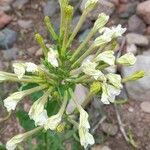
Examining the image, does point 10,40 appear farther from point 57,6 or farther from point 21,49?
point 57,6

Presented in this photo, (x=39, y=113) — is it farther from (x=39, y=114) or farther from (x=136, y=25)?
(x=136, y=25)

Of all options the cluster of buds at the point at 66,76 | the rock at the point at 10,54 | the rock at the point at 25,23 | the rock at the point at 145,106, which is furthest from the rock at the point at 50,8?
the cluster of buds at the point at 66,76

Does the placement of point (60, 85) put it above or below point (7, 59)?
above

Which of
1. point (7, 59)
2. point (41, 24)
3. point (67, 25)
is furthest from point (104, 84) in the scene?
point (41, 24)

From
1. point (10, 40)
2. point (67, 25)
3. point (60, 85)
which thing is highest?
point (67, 25)

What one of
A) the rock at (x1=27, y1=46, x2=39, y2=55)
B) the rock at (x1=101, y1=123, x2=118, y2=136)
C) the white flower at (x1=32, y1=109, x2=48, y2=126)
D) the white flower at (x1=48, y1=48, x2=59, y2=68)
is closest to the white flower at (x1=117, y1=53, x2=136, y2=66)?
the white flower at (x1=48, y1=48, x2=59, y2=68)
